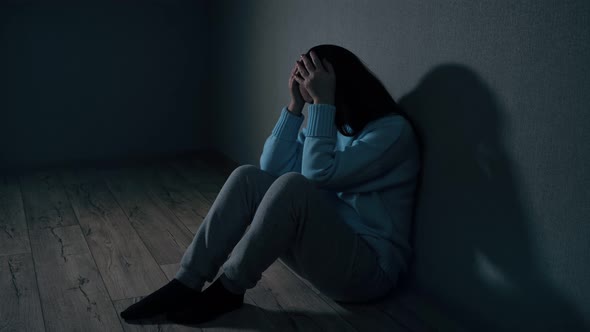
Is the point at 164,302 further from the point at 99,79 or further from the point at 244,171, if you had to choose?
the point at 99,79

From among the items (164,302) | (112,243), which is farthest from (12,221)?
(164,302)

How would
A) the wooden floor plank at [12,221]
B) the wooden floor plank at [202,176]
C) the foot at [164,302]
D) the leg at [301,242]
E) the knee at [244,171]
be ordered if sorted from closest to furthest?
the leg at [301,242] → the foot at [164,302] → the knee at [244,171] → the wooden floor plank at [12,221] → the wooden floor plank at [202,176]

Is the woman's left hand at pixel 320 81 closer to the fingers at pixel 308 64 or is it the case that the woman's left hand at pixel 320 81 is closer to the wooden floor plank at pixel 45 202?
the fingers at pixel 308 64

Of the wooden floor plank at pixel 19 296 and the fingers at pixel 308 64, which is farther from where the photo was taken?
the fingers at pixel 308 64

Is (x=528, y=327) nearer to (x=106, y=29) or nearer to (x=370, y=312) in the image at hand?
(x=370, y=312)

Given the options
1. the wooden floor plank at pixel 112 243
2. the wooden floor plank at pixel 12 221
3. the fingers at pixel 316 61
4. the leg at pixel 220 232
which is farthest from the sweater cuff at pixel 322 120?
the wooden floor plank at pixel 12 221

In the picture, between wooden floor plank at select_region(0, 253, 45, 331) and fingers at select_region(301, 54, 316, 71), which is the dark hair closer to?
fingers at select_region(301, 54, 316, 71)

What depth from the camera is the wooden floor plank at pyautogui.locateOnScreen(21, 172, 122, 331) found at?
180cm

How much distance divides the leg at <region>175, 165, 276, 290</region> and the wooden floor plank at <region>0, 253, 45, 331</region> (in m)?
0.41

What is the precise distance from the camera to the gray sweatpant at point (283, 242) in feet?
5.54

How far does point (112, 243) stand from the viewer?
2418 mm

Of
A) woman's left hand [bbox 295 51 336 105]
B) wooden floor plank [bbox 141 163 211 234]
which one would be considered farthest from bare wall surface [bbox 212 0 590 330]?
wooden floor plank [bbox 141 163 211 234]

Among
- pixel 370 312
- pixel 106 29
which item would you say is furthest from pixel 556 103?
pixel 106 29

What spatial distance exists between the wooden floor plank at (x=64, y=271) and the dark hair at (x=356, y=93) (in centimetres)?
86
